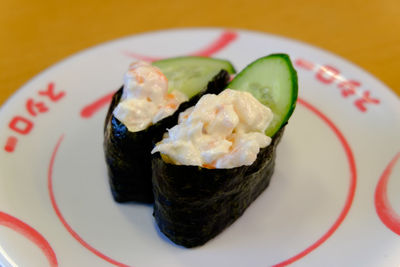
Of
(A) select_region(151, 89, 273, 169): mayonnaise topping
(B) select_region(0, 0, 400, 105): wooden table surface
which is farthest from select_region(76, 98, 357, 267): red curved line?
(B) select_region(0, 0, 400, 105): wooden table surface

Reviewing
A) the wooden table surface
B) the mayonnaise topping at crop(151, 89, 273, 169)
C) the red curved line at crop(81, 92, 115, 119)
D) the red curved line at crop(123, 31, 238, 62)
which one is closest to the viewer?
the mayonnaise topping at crop(151, 89, 273, 169)

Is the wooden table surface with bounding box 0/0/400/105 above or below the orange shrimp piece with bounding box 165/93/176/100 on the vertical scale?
below

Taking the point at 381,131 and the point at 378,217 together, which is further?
the point at 381,131

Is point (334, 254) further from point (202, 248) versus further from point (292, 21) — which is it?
point (292, 21)

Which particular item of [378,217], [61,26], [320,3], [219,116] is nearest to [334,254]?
[378,217]

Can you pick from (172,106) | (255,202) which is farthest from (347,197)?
(172,106)

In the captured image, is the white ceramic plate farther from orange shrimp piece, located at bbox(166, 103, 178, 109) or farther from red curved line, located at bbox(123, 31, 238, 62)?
orange shrimp piece, located at bbox(166, 103, 178, 109)

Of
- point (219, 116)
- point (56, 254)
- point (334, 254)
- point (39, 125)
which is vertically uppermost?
point (219, 116)

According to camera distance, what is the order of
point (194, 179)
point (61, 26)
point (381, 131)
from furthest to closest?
point (61, 26), point (381, 131), point (194, 179)
